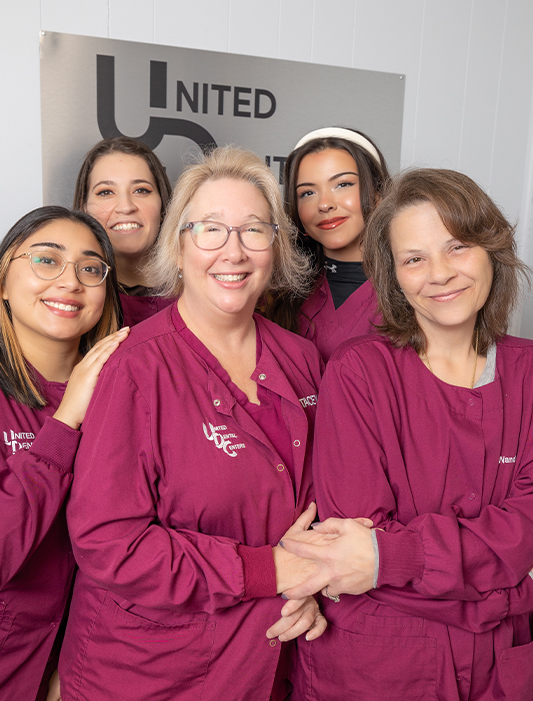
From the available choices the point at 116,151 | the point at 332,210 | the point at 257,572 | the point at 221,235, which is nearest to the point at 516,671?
the point at 257,572

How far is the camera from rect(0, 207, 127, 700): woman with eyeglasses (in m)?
1.59

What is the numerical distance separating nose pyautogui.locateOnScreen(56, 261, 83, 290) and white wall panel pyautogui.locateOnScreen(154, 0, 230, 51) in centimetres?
157

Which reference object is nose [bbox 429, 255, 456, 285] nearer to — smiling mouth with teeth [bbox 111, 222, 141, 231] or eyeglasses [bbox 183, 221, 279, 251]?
eyeglasses [bbox 183, 221, 279, 251]

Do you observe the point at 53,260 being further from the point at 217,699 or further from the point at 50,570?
the point at 217,699

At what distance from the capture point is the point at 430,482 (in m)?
1.57

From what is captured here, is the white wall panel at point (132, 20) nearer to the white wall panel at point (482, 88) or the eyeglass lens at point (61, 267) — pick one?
the eyeglass lens at point (61, 267)

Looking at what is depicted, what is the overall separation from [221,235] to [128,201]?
3.01ft

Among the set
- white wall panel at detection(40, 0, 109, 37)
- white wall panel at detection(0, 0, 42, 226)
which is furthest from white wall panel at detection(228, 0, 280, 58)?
white wall panel at detection(0, 0, 42, 226)

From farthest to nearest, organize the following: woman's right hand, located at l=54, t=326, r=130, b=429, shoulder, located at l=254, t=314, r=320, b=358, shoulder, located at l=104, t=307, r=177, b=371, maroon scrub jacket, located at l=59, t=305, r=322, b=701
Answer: shoulder, located at l=254, t=314, r=320, b=358 → woman's right hand, located at l=54, t=326, r=130, b=429 → shoulder, located at l=104, t=307, r=177, b=371 → maroon scrub jacket, located at l=59, t=305, r=322, b=701

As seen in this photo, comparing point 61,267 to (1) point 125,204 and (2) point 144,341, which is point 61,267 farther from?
(1) point 125,204

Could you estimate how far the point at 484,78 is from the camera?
11.5 ft

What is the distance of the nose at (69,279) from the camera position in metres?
1.83

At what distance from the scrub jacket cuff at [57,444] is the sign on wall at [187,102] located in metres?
1.57

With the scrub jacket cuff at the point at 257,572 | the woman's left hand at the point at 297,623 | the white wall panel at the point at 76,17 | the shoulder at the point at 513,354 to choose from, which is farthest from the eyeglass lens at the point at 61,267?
the white wall panel at the point at 76,17
